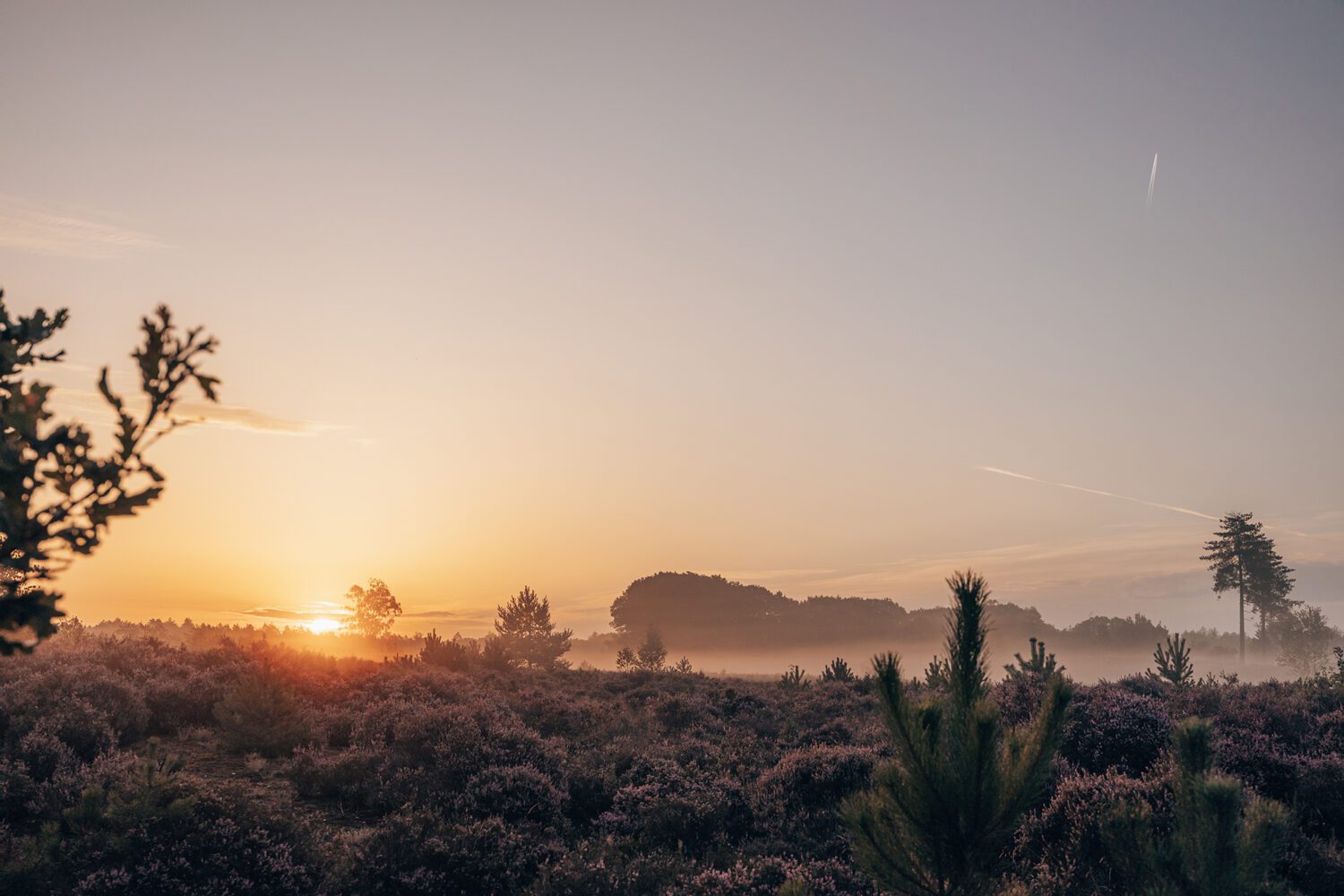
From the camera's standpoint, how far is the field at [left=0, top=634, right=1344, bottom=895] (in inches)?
343

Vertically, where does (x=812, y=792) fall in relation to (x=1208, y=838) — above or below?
below

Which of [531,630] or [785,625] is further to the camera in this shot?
[785,625]

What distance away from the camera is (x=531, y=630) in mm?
42562

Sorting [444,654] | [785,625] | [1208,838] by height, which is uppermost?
[1208,838]

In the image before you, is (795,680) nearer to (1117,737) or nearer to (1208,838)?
(1117,737)

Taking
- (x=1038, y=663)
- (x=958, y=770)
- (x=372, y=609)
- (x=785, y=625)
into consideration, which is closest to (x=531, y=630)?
(x=372, y=609)

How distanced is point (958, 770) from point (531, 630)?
40.0 metres

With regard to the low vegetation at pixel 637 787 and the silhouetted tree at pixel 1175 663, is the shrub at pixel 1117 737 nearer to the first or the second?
the low vegetation at pixel 637 787

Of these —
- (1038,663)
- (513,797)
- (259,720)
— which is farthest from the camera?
(1038,663)

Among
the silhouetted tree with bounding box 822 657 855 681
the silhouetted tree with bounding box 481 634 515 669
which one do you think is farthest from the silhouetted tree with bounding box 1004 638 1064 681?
the silhouetted tree with bounding box 481 634 515 669

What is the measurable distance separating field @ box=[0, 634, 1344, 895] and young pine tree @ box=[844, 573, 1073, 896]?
1.13m

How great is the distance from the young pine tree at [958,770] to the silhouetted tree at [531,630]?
125 feet

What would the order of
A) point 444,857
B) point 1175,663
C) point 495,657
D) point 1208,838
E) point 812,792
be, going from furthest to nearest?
point 495,657 → point 1175,663 → point 812,792 → point 444,857 → point 1208,838

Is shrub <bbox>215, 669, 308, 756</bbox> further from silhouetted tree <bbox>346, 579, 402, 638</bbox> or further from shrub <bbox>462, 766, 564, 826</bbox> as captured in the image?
silhouetted tree <bbox>346, 579, 402, 638</bbox>
